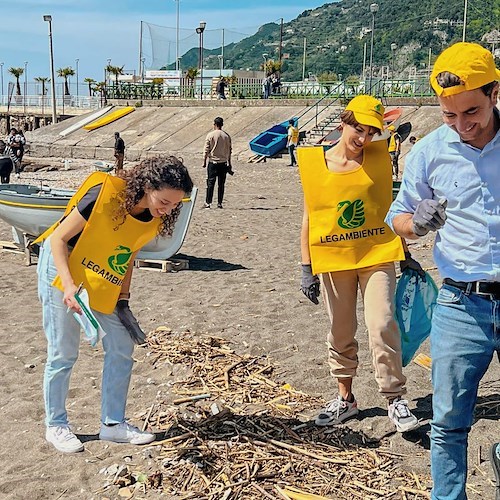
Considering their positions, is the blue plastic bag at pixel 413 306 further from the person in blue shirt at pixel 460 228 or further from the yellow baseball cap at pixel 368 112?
the person in blue shirt at pixel 460 228

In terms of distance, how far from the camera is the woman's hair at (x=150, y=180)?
411 cm

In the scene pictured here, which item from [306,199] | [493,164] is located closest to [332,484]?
[306,199]

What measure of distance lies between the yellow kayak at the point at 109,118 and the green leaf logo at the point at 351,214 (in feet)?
135

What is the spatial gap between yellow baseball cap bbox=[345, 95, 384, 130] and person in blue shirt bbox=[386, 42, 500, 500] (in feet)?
4.09

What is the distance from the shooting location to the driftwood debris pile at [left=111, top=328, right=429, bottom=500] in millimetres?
4062

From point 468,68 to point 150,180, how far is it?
1.86 meters

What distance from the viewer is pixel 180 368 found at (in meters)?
6.00

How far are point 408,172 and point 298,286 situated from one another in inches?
220

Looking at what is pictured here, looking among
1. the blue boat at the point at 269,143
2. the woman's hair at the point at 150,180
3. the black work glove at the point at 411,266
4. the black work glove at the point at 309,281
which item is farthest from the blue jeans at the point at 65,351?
the blue boat at the point at 269,143

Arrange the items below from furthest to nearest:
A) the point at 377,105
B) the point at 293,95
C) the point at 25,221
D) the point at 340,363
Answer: the point at 293,95, the point at 25,221, the point at 340,363, the point at 377,105

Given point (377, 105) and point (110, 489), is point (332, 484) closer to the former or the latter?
point (110, 489)

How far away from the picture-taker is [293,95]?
131 feet

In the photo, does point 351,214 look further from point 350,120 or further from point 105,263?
point 105,263

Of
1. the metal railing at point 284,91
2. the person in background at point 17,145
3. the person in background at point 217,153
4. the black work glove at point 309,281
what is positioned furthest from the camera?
the metal railing at point 284,91
